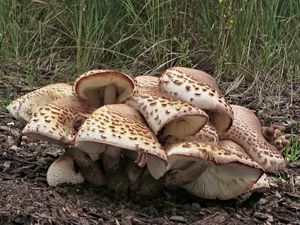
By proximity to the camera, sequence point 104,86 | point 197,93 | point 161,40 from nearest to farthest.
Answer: point 197,93, point 104,86, point 161,40

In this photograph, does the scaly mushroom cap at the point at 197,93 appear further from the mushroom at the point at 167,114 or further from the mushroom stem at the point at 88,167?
the mushroom stem at the point at 88,167

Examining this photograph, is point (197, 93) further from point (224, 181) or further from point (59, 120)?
point (59, 120)

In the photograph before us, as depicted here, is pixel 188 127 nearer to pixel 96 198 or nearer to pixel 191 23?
pixel 96 198

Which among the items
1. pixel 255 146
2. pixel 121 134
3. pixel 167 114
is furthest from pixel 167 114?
pixel 255 146

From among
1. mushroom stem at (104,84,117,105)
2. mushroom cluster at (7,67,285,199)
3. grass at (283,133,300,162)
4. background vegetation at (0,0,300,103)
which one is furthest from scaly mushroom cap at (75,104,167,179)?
background vegetation at (0,0,300,103)

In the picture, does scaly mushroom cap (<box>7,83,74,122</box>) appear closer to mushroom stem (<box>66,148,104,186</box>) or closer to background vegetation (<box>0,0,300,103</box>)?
mushroom stem (<box>66,148,104,186</box>)

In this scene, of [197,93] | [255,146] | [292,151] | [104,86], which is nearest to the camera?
[197,93]
